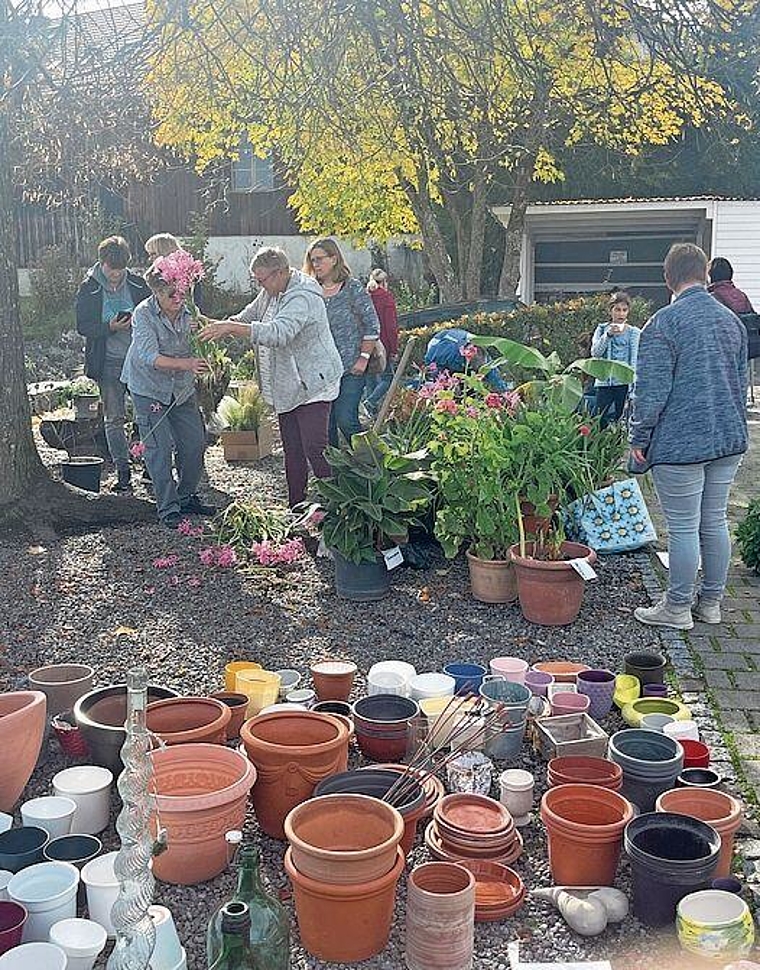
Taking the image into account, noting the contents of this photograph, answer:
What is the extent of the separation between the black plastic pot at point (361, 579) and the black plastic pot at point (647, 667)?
62.6 inches

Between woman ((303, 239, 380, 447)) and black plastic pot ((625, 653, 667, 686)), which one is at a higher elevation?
woman ((303, 239, 380, 447))

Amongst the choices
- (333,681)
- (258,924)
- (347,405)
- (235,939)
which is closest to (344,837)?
(258,924)

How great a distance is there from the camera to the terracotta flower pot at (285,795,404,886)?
2721 mm

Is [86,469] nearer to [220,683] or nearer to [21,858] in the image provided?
[220,683]

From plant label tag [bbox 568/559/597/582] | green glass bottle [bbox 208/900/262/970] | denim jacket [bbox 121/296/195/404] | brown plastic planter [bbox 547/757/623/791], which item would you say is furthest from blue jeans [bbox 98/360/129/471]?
green glass bottle [bbox 208/900/262/970]

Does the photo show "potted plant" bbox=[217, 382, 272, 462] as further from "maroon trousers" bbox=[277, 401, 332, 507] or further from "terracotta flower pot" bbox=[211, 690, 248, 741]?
"terracotta flower pot" bbox=[211, 690, 248, 741]

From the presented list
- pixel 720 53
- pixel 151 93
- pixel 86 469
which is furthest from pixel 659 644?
pixel 151 93

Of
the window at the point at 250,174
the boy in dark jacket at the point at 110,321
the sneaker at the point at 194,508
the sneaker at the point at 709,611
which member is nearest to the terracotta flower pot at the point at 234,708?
the sneaker at the point at 709,611

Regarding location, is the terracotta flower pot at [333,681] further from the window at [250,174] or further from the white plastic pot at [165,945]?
the window at [250,174]

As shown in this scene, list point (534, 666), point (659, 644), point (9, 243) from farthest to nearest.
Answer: point (9, 243) → point (659, 644) → point (534, 666)

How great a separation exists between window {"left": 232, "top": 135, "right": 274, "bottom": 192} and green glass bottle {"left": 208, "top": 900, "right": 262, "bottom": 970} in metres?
22.4

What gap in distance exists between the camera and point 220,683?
15.3ft

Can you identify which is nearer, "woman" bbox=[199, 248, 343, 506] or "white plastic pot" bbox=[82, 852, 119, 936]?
"white plastic pot" bbox=[82, 852, 119, 936]

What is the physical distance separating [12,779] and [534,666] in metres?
2.15
